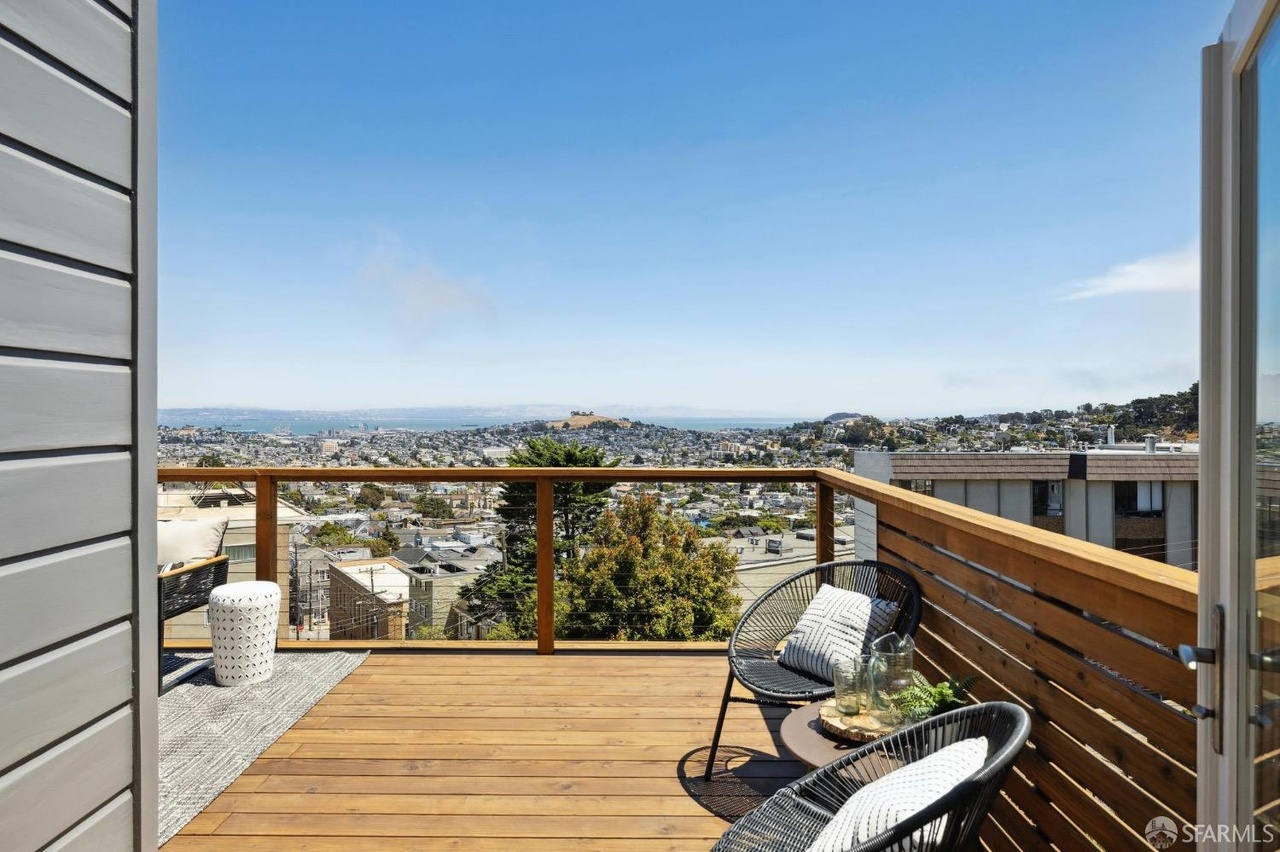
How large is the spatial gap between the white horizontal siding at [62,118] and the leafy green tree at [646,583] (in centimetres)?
324

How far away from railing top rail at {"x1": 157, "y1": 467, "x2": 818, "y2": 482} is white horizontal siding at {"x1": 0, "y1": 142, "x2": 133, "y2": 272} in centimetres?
283

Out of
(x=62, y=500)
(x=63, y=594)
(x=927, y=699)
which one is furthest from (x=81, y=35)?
(x=927, y=699)

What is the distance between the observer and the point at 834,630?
266 centimetres

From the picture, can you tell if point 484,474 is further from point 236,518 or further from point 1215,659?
point 1215,659

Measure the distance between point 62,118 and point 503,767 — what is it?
2473 millimetres

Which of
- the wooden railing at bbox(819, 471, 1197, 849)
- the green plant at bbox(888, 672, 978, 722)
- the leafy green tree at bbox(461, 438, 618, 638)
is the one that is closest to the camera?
the wooden railing at bbox(819, 471, 1197, 849)

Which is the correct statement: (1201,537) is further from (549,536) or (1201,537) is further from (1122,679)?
(549,536)

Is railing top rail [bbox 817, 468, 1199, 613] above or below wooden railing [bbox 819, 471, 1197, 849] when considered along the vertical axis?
above

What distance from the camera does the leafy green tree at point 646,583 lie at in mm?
4297

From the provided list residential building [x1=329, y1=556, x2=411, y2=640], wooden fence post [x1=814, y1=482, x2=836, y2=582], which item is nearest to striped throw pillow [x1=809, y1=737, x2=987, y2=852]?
wooden fence post [x1=814, y1=482, x2=836, y2=582]

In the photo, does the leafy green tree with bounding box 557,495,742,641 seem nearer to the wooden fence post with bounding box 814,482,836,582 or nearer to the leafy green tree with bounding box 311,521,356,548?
the wooden fence post with bounding box 814,482,836,582

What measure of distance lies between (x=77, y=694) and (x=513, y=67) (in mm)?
9010

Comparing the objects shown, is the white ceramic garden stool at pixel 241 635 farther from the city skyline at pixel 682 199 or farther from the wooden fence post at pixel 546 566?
the city skyline at pixel 682 199
